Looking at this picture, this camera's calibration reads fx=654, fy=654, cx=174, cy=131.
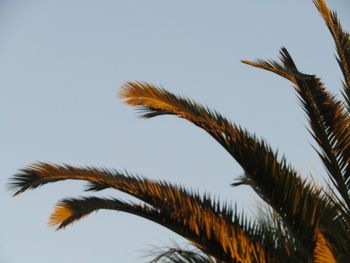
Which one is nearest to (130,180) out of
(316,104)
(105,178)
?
(105,178)

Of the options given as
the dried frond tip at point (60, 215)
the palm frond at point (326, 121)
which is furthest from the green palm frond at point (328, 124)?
the dried frond tip at point (60, 215)

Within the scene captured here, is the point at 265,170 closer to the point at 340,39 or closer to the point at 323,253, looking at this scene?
the point at 323,253

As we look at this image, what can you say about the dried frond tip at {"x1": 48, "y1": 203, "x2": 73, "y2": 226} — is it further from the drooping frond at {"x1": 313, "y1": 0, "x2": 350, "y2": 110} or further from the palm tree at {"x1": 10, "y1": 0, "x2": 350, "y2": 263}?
the drooping frond at {"x1": 313, "y1": 0, "x2": 350, "y2": 110}

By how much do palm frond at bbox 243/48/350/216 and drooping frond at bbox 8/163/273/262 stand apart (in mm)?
1137

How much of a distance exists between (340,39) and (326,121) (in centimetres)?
94

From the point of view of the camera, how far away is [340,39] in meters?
6.95

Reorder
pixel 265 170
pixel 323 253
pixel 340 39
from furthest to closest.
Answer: pixel 340 39 < pixel 265 170 < pixel 323 253

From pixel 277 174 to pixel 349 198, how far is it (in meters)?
0.88

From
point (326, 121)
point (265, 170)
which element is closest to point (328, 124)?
point (326, 121)

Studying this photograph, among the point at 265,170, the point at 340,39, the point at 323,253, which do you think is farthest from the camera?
the point at 340,39

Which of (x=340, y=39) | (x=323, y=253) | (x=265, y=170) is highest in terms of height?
(x=340, y=39)

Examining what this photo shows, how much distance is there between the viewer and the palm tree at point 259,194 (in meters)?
5.80

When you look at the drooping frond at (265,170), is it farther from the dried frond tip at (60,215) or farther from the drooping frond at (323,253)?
the dried frond tip at (60,215)

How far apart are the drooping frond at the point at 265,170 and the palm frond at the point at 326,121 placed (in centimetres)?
37
